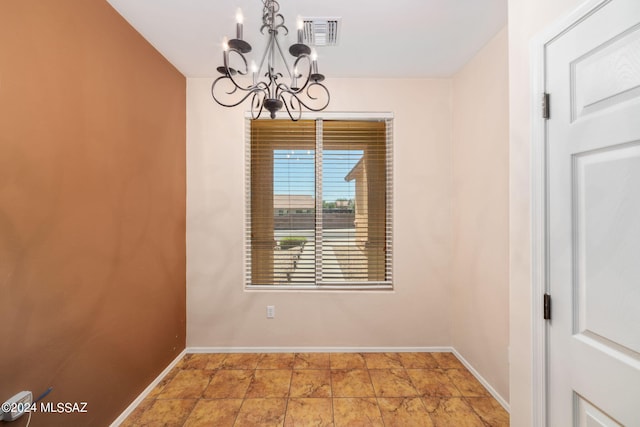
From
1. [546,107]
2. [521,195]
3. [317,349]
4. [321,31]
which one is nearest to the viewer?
[546,107]

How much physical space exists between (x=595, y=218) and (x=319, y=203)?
7.14 feet

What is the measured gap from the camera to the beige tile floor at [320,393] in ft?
6.33

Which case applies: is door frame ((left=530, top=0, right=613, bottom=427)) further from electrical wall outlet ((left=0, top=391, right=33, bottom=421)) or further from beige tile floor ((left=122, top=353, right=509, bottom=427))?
electrical wall outlet ((left=0, top=391, right=33, bottom=421))

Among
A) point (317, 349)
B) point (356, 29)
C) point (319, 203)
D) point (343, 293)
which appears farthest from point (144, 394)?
point (356, 29)

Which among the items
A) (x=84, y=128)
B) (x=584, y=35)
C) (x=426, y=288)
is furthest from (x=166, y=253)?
(x=584, y=35)

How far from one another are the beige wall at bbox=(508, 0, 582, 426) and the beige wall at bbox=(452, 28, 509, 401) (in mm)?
884

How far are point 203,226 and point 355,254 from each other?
1.57 metres

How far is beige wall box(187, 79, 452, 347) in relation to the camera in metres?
2.82

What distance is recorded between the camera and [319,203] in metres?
2.90

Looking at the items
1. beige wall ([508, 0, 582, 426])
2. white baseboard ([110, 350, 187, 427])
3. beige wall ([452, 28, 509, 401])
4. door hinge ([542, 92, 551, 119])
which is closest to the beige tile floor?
white baseboard ([110, 350, 187, 427])

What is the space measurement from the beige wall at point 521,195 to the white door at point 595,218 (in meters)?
0.10

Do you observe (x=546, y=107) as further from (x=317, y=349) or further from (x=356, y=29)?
(x=317, y=349)

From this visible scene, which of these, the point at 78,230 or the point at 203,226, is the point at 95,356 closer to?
the point at 78,230

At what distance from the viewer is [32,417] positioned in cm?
135
